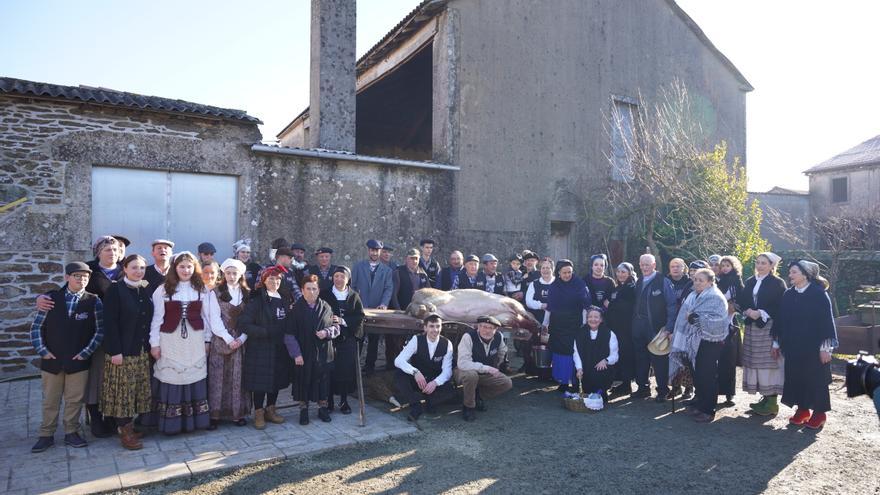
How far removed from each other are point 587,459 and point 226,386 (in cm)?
358

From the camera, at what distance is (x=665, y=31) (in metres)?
14.3

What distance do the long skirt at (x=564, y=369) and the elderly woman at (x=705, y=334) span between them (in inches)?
56.5

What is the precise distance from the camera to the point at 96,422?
5164 millimetres

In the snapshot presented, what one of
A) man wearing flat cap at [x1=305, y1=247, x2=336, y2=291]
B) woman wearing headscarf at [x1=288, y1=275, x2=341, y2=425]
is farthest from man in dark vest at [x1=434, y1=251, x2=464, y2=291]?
woman wearing headscarf at [x1=288, y1=275, x2=341, y2=425]

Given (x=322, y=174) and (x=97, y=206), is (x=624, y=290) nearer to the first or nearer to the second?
(x=322, y=174)

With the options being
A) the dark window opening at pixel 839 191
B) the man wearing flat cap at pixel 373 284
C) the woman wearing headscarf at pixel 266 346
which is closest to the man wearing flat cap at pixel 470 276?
the man wearing flat cap at pixel 373 284

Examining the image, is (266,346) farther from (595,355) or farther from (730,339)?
(730,339)

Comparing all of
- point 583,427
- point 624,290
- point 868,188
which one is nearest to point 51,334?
point 583,427

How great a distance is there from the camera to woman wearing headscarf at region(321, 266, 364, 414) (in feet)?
20.2

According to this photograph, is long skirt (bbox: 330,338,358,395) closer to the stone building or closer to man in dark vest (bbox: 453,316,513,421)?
man in dark vest (bbox: 453,316,513,421)

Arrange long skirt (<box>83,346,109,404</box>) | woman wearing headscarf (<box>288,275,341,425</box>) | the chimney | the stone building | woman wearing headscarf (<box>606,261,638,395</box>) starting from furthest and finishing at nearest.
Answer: the chimney → the stone building → woman wearing headscarf (<box>606,261,638,395</box>) → woman wearing headscarf (<box>288,275,341,425</box>) → long skirt (<box>83,346,109,404</box>)

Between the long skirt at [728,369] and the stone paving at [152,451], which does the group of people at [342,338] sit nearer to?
the long skirt at [728,369]

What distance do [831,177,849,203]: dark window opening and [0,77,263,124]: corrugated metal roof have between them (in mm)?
27292

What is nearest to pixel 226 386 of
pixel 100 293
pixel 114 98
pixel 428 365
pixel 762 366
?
pixel 100 293
